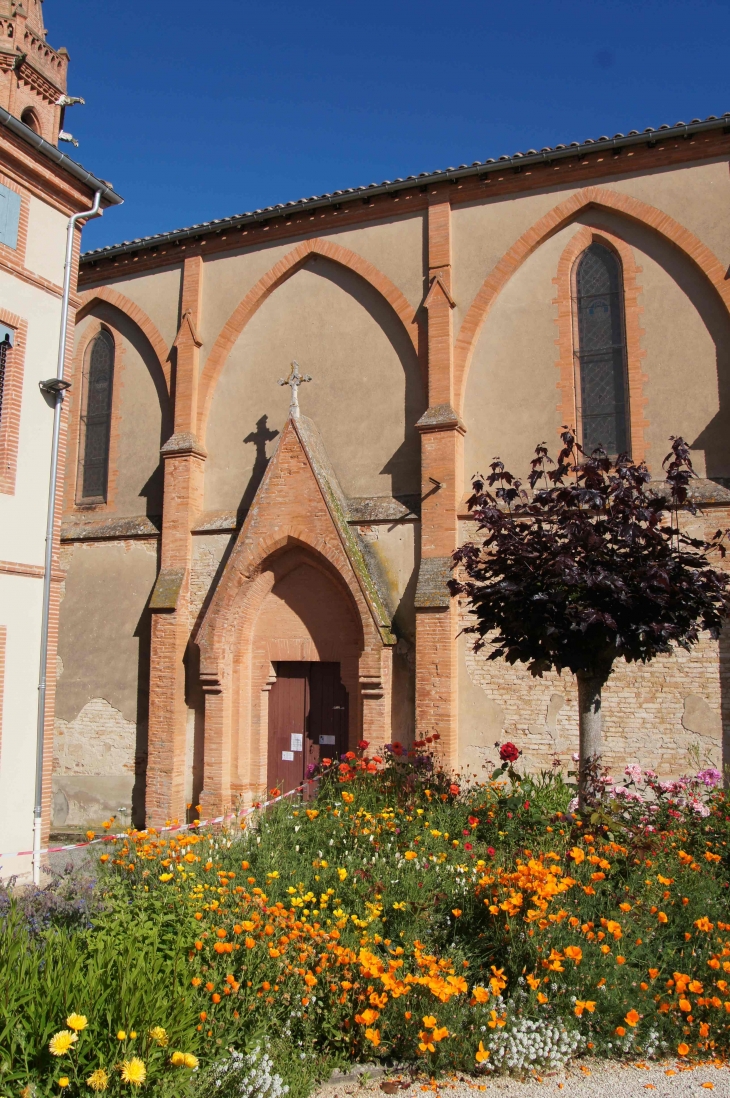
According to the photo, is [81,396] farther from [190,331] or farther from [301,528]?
[301,528]

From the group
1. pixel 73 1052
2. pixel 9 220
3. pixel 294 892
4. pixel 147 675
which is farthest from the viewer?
pixel 147 675

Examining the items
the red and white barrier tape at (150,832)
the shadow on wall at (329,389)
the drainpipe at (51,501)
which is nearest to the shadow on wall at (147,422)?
the shadow on wall at (329,389)

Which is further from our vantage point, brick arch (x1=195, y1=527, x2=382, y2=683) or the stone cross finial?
the stone cross finial

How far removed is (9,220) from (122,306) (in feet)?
19.0

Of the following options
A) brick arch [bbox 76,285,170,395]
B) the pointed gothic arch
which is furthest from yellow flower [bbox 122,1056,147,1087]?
brick arch [bbox 76,285,170,395]

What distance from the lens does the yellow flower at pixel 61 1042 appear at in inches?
125

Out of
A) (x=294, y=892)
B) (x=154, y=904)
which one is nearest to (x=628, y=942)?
(x=294, y=892)

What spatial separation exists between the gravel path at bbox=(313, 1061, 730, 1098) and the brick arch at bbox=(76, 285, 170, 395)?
41.7 ft

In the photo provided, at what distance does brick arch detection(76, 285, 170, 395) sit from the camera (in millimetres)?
15039

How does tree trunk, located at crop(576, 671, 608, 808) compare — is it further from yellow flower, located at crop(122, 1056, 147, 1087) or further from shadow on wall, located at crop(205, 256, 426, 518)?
shadow on wall, located at crop(205, 256, 426, 518)

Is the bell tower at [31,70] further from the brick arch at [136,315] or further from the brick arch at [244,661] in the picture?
the brick arch at [244,661]

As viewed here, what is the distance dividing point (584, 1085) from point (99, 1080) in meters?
2.48

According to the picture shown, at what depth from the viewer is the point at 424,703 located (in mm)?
11703

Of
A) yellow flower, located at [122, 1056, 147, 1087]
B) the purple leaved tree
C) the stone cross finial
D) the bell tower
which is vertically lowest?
yellow flower, located at [122, 1056, 147, 1087]
